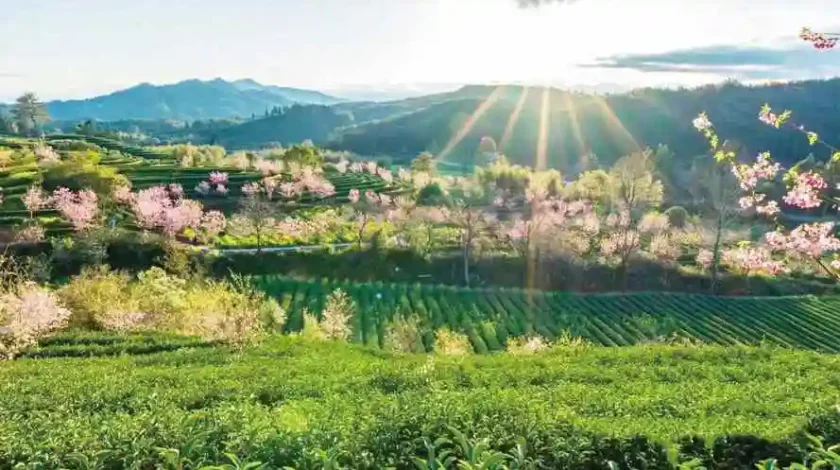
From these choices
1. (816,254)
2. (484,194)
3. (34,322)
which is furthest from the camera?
(484,194)

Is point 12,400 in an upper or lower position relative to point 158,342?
upper

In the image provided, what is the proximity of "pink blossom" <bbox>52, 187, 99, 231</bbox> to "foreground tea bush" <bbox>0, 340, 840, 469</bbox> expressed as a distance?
5212 centimetres

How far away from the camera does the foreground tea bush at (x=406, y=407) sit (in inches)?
315

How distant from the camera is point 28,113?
16762cm

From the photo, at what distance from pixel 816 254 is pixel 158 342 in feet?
82.8

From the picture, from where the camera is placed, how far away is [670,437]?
884 centimetres

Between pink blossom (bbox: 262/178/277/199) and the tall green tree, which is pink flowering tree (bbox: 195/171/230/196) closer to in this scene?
pink blossom (bbox: 262/178/277/199)

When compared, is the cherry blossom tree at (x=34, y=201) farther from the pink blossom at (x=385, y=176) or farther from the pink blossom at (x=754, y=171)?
the pink blossom at (x=754, y=171)

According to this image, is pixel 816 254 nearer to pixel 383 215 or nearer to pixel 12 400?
pixel 12 400

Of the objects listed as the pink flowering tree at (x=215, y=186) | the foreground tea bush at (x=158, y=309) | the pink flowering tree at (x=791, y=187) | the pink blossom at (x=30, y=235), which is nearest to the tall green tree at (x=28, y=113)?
the pink flowering tree at (x=215, y=186)

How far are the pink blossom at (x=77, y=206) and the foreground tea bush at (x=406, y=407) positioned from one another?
→ 5212 centimetres

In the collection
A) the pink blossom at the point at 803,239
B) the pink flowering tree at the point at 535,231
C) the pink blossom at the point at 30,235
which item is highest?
the pink blossom at the point at 803,239

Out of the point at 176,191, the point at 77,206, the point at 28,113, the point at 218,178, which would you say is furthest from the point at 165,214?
the point at 28,113

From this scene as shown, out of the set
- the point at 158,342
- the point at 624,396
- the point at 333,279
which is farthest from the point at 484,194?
the point at 624,396
